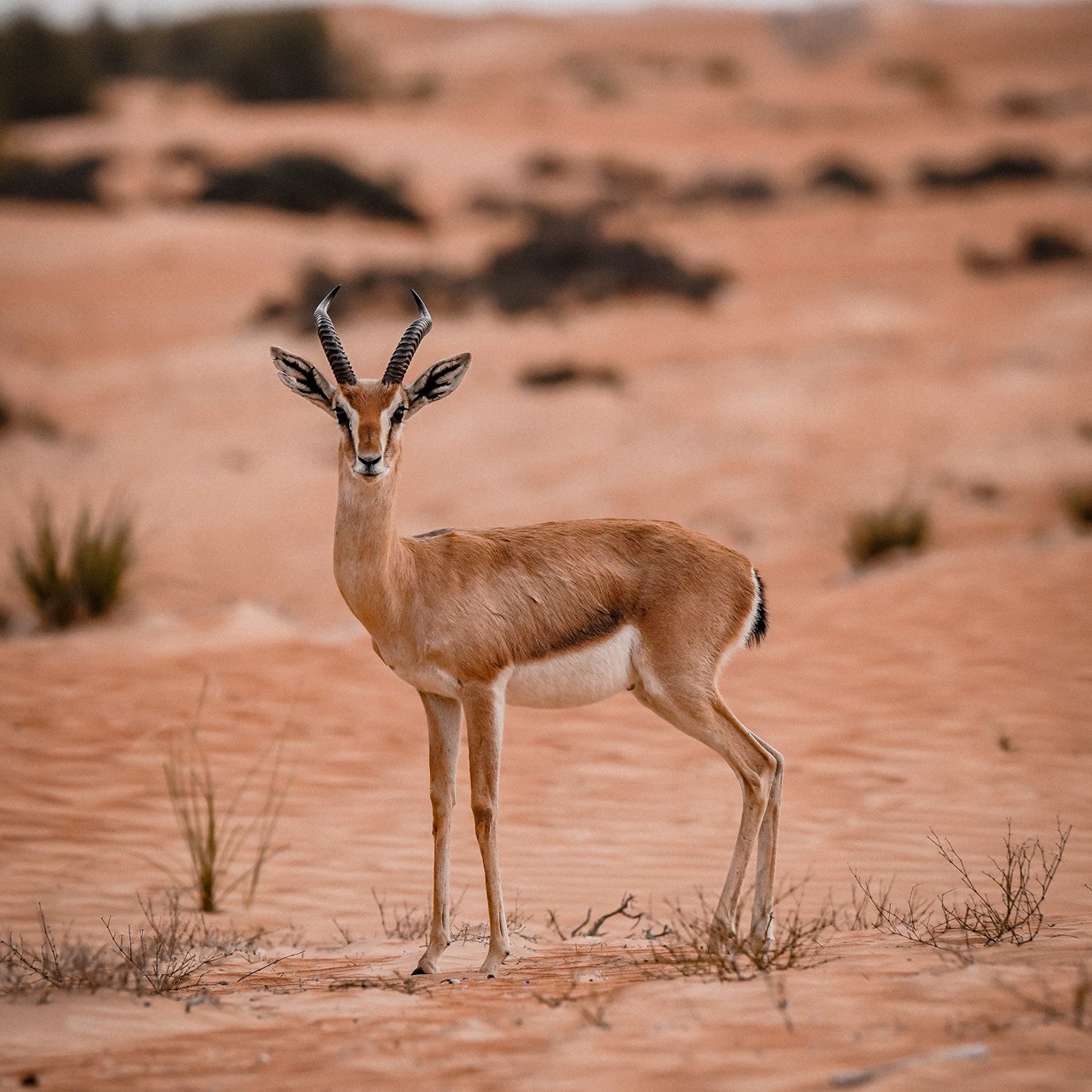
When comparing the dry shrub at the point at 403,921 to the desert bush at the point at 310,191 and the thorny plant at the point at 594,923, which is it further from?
the desert bush at the point at 310,191

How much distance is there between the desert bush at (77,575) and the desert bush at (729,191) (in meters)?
27.6

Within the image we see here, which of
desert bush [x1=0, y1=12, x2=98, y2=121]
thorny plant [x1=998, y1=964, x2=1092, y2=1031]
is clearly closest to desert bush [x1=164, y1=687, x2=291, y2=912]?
thorny plant [x1=998, y1=964, x2=1092, y2=1031]

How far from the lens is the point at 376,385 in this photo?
559 cm

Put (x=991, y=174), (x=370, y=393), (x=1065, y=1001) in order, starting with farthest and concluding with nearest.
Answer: (x=991, y=174) → (x=370, y=393) → (x=1065, y=1001)

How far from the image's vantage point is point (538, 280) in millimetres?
26234

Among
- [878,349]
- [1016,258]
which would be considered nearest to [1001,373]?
[878,349]

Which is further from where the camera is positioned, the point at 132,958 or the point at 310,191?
the point at 310,191

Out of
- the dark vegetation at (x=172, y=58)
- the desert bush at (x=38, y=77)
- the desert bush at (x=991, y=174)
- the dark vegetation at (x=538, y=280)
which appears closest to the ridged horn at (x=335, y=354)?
the dark vegetation at (x=538, y=280)

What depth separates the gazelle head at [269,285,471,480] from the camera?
17.6 ft

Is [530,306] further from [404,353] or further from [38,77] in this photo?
[38,77]

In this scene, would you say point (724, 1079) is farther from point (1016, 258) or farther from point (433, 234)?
point (433, 234)

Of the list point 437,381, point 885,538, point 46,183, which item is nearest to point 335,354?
point 437,381

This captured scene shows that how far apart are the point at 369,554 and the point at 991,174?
36803 mm

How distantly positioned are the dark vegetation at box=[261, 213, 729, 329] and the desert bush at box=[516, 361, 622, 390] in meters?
3.62
